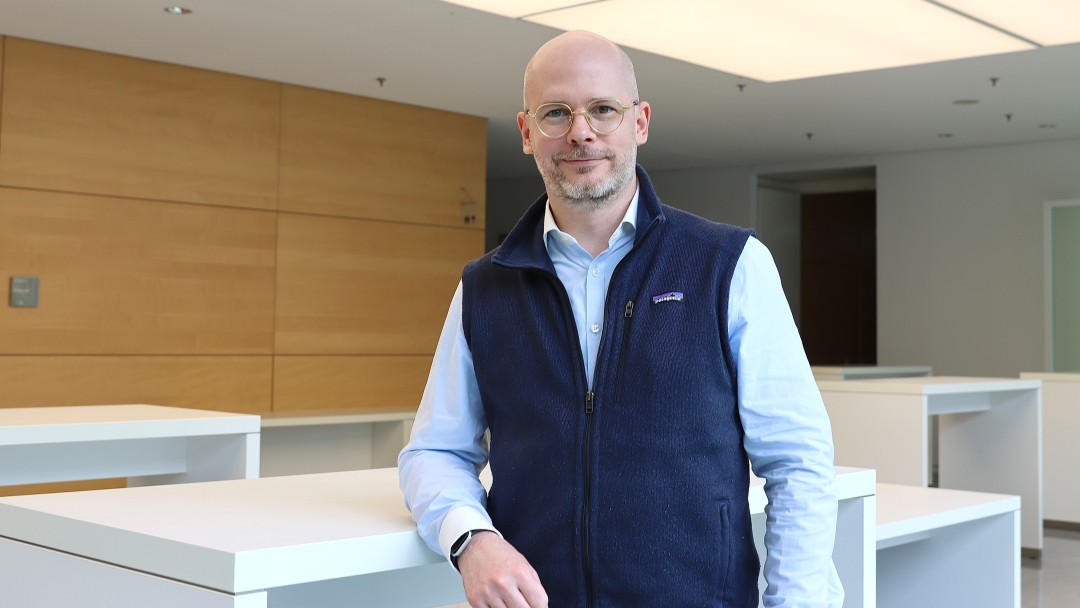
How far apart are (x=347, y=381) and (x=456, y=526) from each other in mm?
6531

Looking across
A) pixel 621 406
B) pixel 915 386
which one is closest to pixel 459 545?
pixel 621 406

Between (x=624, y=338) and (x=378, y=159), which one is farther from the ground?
(x=378, y=159)

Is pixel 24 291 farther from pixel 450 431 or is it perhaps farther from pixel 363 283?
pixel 450 431

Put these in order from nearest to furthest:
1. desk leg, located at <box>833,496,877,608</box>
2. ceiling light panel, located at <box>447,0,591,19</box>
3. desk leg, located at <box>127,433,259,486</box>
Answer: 1. desk leg, located at <box>833,496,877,608</box>
2. desk leg, located at <box>127,433,259,486</box>
3. ceiling light panel, located at <box>447,0,591,19</box>

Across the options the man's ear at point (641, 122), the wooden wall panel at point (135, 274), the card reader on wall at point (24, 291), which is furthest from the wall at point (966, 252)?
the man's ear at point (641, 122)

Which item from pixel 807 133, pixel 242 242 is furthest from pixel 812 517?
pixel 807 133

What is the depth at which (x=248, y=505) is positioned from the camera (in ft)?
5.56

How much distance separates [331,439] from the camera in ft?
22.3

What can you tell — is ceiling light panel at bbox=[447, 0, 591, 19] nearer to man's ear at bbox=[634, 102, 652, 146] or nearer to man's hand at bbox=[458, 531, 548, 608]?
man's ear at bbox=[634, 102, 652, 146]

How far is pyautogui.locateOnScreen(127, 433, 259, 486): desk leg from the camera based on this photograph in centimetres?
350

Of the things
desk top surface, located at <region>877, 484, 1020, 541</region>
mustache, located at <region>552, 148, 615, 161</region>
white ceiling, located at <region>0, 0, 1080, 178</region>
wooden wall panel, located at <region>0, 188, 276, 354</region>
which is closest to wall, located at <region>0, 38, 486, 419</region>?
wooden wall panel, located at <region>0, 188, 276, 354</region>

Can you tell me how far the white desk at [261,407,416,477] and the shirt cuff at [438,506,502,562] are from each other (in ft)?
16.1

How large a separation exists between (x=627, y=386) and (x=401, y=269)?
6.85m

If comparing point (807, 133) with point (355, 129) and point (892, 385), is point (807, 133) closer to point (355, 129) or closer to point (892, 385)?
point (355, 129)
